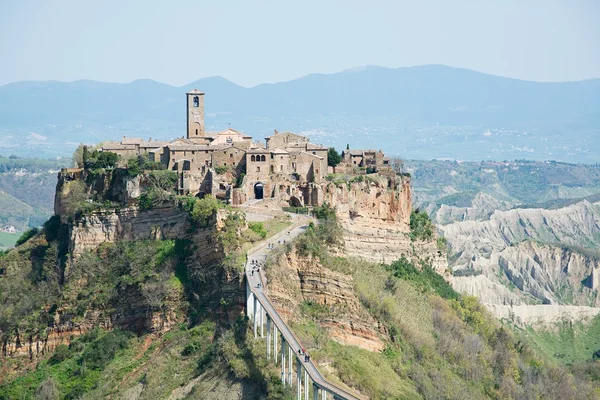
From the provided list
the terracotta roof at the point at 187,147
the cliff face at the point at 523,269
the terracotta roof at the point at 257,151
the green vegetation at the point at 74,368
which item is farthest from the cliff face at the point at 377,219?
the cliff face at the point at 523,269

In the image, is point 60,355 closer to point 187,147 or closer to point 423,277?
point 187,147

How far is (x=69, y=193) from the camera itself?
200ft

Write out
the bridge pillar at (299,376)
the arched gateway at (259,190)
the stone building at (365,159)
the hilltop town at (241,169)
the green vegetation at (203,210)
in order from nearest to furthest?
the bridge pillar at (299,376)
the green vegetation at (203,210)
the hilltop town at (241,169)
the arched gateway at (259,190)
the stone building at (365,159)

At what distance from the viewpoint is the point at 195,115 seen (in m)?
65.4

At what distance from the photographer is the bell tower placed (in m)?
64.9

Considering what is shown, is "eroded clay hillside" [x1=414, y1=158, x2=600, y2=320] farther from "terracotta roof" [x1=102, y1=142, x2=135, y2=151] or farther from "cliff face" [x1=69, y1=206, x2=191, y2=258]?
"cliff face" [x1=69, y1=206, x2=191, y2=258]

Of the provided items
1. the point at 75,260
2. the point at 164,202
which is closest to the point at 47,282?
the point at 75,260

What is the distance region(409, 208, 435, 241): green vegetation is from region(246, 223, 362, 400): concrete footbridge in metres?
18.9

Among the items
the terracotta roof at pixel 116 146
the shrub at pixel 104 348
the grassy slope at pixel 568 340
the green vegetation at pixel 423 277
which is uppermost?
the terracotta roof at pixel 116 146

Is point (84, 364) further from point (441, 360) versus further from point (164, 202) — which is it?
point (441, 360)

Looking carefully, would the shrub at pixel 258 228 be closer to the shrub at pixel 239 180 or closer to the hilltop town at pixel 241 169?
the hilltop town at pixel 241 169

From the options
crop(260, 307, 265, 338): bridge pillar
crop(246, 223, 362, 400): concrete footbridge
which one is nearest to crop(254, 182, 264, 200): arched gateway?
crop(246, 223, 362, 400): concrete footbridge

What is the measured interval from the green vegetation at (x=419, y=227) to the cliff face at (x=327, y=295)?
14.9m

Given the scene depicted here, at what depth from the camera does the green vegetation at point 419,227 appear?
Result: 64875 millimetres
